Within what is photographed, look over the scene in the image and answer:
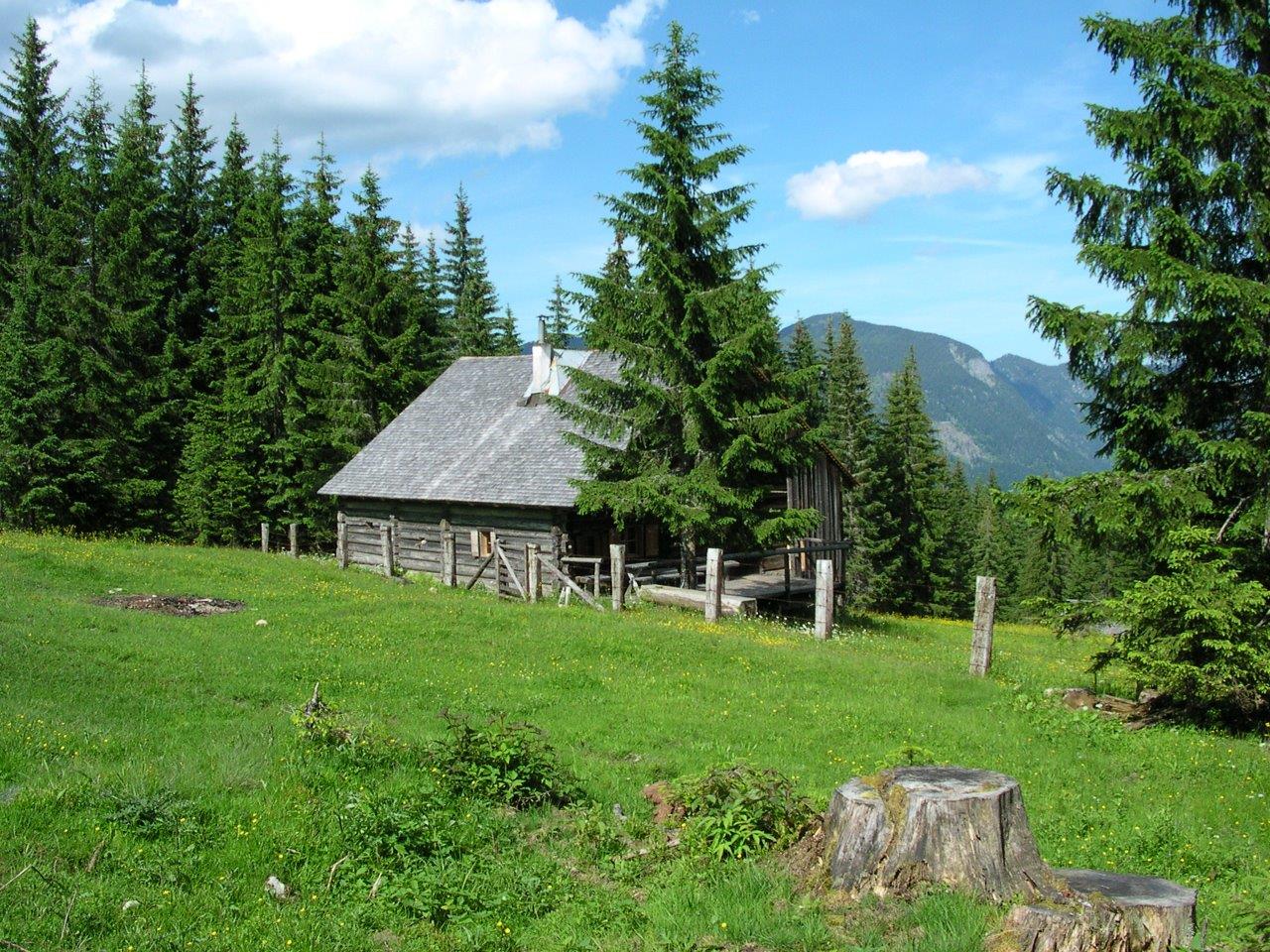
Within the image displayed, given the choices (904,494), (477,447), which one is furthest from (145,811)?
→ (904,494)

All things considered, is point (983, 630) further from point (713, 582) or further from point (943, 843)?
point (943, 843)

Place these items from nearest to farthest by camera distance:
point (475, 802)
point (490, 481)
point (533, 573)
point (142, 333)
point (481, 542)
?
1. point (475, 802)
2. point (533, 573)
3. point (490, 481)
4. point (481, 542)
5. point (142, 333)

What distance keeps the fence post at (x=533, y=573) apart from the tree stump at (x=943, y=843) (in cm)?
1712

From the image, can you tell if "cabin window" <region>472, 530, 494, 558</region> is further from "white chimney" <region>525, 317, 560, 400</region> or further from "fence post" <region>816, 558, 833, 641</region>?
"fence post" <region>816, 558, 833, 641</region>

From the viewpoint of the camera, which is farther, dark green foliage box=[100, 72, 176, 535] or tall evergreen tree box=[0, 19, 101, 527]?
dark green foliage box=[100, 72, 176, 535]

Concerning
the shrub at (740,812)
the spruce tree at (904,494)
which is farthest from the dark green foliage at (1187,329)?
the spruce tree at (904,494)

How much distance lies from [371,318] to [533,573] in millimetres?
19654

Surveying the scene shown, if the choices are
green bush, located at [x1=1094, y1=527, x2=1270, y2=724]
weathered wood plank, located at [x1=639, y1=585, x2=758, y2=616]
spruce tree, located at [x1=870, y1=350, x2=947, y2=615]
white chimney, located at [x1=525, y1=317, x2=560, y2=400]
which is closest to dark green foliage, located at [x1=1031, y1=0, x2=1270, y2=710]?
green bush, located at [x1=1094, y1=527, x2=1270, y2=724]

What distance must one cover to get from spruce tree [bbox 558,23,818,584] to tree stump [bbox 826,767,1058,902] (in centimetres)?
1569

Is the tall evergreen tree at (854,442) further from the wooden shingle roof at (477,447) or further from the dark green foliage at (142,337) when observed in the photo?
the dark green foliage at (142,337)

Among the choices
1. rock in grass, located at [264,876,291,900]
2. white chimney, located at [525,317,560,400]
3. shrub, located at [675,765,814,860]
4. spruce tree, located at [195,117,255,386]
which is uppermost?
spruce tree, located at [195,117,255,386]

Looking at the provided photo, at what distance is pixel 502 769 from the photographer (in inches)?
331

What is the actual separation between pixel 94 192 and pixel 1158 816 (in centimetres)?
4365

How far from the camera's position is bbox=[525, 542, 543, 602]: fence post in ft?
75.4
